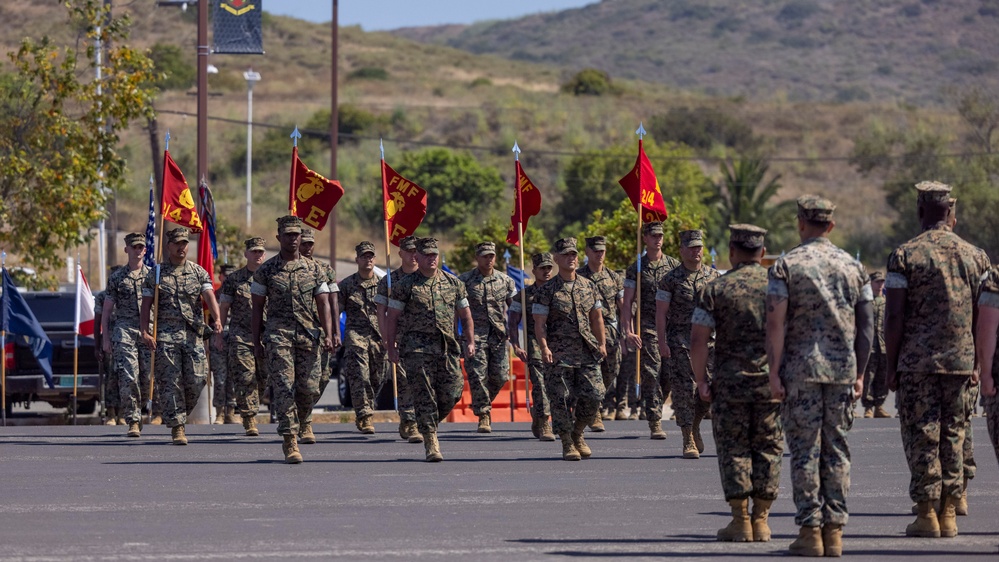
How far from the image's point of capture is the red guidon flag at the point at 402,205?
67.7 ft

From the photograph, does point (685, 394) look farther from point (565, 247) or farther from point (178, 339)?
point (178, 339)

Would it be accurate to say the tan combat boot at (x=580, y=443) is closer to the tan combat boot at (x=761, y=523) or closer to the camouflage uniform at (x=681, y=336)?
the camouflage uniform at (x=681, y=336)

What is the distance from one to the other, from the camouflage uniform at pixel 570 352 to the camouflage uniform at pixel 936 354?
200 inches

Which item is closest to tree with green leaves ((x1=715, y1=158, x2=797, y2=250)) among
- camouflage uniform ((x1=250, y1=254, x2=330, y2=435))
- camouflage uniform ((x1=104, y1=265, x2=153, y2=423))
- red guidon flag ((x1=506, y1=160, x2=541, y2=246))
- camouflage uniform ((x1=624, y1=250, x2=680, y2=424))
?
red guidon flag ((x1=506, y1=160, x2=541, y2=246))

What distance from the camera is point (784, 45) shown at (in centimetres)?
17025

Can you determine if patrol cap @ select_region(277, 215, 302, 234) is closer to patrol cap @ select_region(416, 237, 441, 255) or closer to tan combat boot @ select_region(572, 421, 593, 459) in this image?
patrol cap @ select_region(416, 237, 441, 255)

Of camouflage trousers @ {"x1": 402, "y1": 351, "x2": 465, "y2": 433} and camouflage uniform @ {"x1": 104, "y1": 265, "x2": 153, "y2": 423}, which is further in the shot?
camouflage uniform @ {"x1": 104, "y1": 265, "x2": 153, "y2": 423}

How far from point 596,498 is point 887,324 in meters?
2.91

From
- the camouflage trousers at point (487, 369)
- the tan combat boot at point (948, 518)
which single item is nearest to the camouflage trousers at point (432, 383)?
the camouflage trousers at point (487, 369)

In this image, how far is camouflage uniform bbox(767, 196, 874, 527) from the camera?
9.46 m

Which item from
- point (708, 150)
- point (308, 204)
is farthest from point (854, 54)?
point (308, 204)

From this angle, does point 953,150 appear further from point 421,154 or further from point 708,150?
point 421,154

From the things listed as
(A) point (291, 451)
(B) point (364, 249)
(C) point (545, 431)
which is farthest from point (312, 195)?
(A) point (291, 451)

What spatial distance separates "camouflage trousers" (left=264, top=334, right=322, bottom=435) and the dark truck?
337 inches
